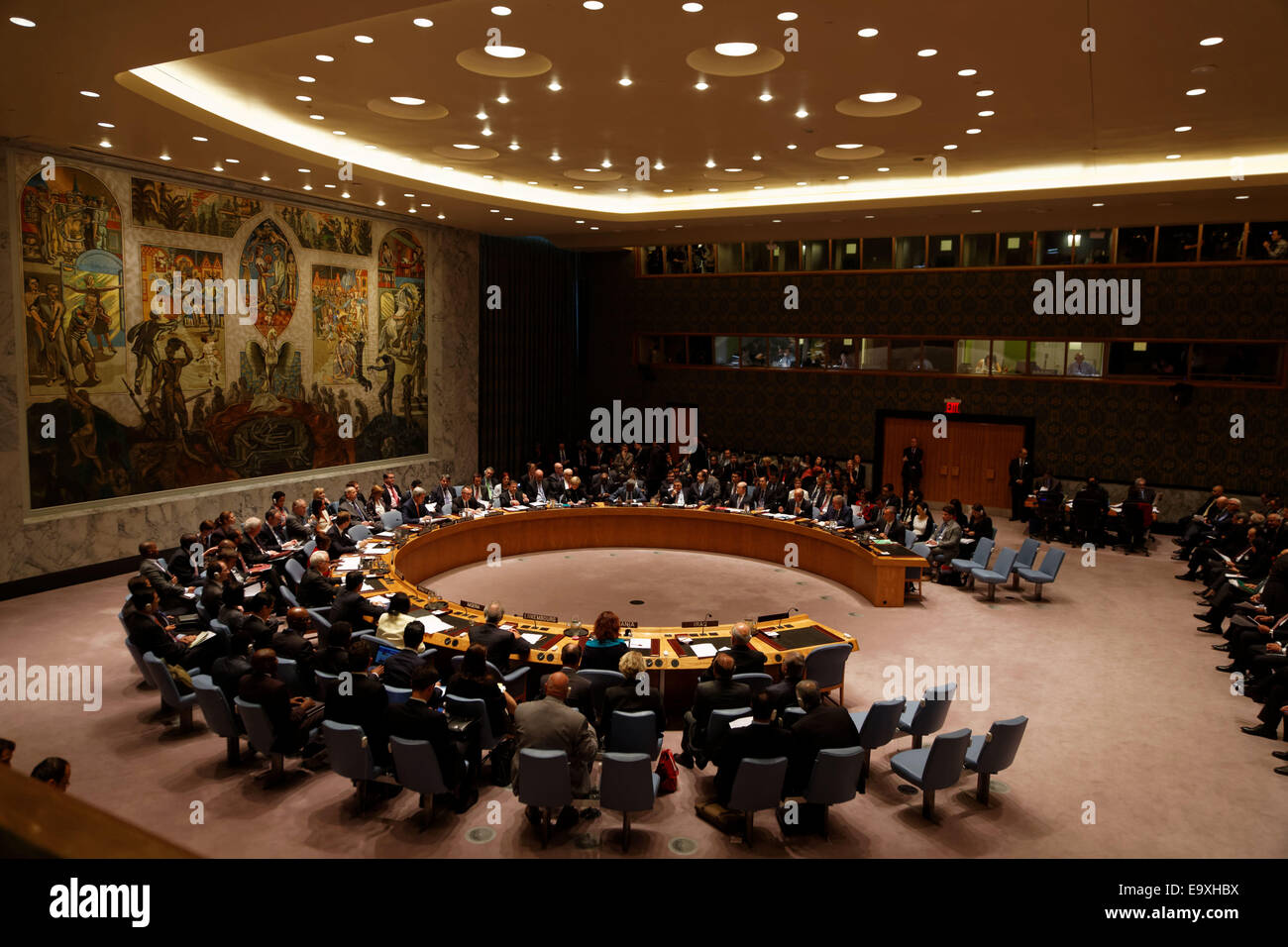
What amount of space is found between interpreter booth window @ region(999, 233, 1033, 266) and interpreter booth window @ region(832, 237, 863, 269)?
2901 mm

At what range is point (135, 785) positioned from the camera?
6223 millimetres

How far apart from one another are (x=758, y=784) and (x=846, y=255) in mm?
15384

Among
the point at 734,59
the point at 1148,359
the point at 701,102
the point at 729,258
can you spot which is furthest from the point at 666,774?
the point at 729,258

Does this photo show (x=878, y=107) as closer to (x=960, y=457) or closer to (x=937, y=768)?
(x=937, y=768)

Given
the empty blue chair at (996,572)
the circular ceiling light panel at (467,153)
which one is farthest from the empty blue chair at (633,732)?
the circular ceiling light panel at (467,153)

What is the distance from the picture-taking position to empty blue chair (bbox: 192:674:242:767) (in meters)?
6.20

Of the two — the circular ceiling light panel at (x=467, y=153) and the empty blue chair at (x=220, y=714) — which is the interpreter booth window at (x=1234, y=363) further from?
the empty blue chair at (x=220, y=714)

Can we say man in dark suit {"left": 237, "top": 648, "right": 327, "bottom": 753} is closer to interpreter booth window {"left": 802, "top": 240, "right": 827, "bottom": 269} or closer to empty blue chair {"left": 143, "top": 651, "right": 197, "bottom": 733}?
empty blue chair {"left": 143, "top": 651, "right": 197, "bottom": 733}

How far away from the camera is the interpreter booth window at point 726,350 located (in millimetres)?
20266

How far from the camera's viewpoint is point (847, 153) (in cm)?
1140

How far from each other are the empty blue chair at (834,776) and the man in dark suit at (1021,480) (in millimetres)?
12514

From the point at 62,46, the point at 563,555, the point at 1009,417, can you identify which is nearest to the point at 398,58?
the point at 62,46

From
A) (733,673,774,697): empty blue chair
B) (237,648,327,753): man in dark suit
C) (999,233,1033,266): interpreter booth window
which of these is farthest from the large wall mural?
(999,233,1033,266): interpreter booth window

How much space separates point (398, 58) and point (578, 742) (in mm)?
6221
